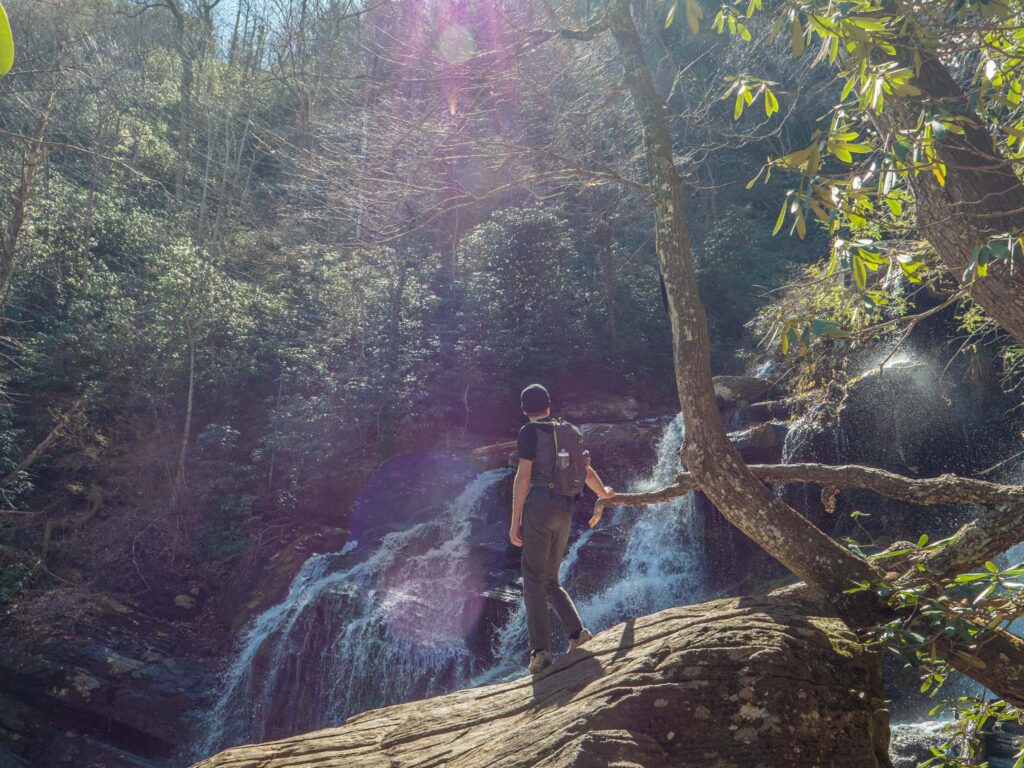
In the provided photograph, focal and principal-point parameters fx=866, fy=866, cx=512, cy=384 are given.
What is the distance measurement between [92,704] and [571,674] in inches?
407

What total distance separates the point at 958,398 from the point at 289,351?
12171 mm

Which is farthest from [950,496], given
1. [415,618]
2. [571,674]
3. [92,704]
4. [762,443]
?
[92,704]

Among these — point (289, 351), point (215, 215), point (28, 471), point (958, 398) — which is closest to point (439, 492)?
point (289, 351)

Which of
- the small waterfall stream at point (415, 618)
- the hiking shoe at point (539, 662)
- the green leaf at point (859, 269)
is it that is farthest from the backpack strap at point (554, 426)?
the small waterfall stream at point (415, 618)

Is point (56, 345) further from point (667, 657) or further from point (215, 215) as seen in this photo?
point (667, 657)

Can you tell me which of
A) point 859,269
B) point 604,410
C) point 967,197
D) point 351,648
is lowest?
point 351,648

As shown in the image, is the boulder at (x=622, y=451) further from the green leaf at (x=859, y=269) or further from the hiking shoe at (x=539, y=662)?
→ the green leaf at (x=859, y=269)

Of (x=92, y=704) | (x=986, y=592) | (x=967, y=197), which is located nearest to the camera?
(x=986, y=592)

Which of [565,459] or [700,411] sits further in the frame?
[565,459]

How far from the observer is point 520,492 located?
4.73 meters

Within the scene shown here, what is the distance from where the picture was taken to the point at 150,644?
13.1m

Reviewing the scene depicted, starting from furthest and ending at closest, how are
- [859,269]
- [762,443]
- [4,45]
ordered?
[762,443], [859,269], [4,45]

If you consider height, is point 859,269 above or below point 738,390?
below

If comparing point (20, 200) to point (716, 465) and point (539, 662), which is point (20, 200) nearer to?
point (539, 662)
